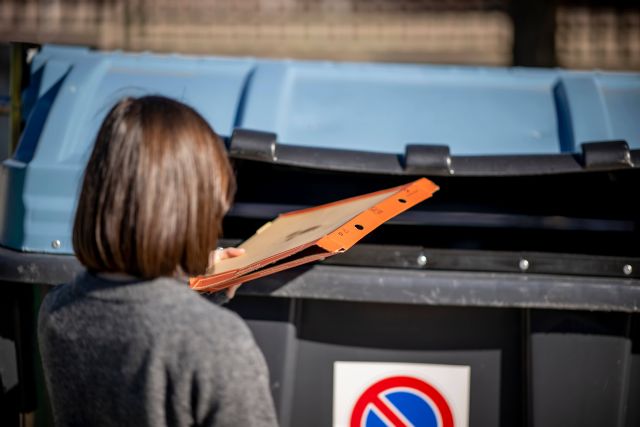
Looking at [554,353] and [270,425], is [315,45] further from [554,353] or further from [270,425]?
[270,425]

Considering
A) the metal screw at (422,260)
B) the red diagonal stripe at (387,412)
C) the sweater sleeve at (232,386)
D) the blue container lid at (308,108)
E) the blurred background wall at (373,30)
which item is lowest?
the red diagonal stripe at (387,412)

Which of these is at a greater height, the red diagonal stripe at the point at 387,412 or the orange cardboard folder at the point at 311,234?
the orange cardboard folder at the point at 311,234

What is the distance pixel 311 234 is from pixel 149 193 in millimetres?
469

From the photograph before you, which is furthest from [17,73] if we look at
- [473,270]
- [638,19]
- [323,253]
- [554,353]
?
[638,19]

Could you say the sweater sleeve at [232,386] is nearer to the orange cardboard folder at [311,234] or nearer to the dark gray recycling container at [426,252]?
the orange cardboard folder at [311,234]

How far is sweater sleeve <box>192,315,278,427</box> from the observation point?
103 cm

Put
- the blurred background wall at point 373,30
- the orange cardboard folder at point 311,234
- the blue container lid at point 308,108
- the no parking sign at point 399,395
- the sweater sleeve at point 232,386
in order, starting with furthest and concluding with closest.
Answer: the blurred background wall at point 373,30 → the blue container lid at point 308,108 → the no parking sign at point 399,395 → the orange cardboard folder at point 311,234 → the sweater sleeve at point 232,386

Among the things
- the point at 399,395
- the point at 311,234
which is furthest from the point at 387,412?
the point at 311,234

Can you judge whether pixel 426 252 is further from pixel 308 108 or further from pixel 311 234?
pixel 308 108

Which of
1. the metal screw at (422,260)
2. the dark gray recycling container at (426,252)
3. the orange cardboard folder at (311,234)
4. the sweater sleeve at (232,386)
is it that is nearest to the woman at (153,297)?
the sweater sleeve at (232,386)

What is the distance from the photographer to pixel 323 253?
53.5 inches

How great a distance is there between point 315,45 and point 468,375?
4.16 metres

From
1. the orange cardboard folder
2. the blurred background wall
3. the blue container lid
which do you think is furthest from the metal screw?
the blurred background wall

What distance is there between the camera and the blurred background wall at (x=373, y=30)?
530 centimetres
